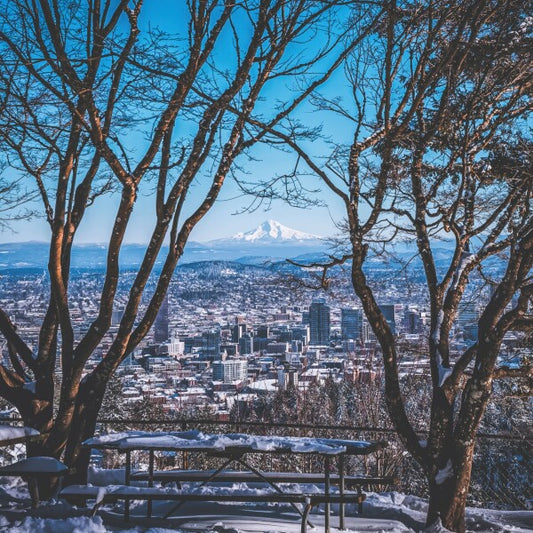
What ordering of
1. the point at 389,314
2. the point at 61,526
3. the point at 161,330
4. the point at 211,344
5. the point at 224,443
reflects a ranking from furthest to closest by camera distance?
the point at 211,344, the point at 161,330, the point at 389,314, the point at 224,443, the point at 61,526

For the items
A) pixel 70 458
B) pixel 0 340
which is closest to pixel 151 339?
pixel 0 340

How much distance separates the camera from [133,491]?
18.2 feet

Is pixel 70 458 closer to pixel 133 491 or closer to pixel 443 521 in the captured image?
pixel 133 491

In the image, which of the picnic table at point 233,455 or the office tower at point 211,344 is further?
the office tower at point 211,344

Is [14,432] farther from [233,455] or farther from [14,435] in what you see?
[233,455]

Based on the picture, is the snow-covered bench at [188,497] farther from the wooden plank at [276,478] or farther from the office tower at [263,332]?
the office tower at [263,332]

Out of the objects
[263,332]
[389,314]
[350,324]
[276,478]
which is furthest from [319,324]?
[276,478]

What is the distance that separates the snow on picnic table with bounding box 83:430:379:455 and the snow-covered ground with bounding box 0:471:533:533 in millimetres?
713

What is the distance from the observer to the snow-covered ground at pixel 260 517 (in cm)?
580

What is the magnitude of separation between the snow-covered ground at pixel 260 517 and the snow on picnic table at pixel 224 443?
713mm

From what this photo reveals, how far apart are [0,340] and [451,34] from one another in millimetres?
10436

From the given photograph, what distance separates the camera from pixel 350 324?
2292 centimetres

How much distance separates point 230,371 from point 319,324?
6.29 meters

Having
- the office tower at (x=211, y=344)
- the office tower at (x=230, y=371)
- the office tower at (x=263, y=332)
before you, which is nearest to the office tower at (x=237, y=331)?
the office tower at (x=211, y=344)
